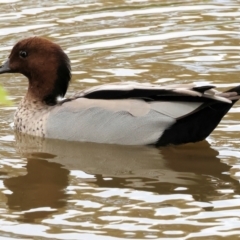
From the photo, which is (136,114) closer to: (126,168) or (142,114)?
(142,114)

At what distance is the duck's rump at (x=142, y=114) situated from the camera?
9.22 meters

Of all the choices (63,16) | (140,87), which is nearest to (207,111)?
(140,87)

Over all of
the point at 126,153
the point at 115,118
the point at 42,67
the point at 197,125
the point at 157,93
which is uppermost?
the point at 42,67

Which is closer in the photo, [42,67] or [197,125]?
[197,125]

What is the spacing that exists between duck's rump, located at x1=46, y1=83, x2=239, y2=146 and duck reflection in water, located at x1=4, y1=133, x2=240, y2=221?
0.17m

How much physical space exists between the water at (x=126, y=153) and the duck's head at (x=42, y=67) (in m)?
0.62

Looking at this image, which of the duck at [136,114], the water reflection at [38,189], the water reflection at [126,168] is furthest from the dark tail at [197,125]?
the water reflection at [38,189]

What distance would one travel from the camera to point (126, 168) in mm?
9039

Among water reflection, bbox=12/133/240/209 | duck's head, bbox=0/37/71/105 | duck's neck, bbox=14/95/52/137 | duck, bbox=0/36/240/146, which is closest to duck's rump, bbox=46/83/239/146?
duck, bbox=0/36/240/146

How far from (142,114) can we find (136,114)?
67 mm

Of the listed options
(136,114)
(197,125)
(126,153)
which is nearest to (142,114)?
(136,114)

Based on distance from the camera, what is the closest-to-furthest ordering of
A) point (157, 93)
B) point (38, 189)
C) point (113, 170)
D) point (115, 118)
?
→ point (38, 189)
point (113, 170)
point (157, 93)
point (115, 118)

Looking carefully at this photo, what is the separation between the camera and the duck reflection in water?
8.16m

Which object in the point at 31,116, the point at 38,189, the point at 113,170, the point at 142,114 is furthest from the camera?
the point at 31,116
